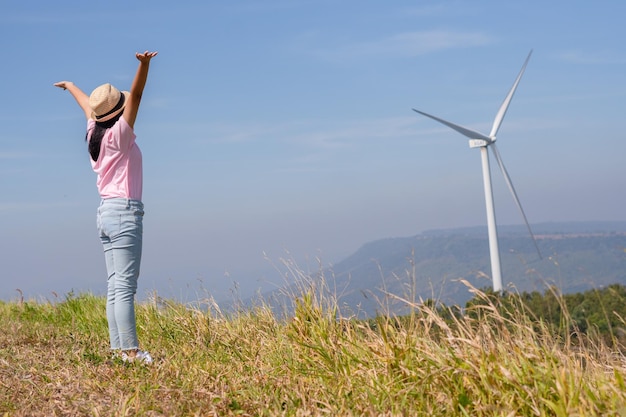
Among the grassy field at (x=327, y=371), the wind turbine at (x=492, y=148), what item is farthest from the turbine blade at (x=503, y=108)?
the grassy field at (x=327, y=371)

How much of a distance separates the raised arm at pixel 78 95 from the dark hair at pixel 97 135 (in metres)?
0.37

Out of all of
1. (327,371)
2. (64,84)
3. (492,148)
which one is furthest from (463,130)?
(327,371)

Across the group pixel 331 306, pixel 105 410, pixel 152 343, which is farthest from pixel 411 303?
pixel 152 343

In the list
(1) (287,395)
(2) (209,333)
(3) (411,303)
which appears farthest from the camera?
(2) (209,333)

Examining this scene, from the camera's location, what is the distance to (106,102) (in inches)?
260

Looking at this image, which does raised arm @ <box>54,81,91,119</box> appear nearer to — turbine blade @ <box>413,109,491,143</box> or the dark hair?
the dark hair

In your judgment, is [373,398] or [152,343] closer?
A: [373,398]

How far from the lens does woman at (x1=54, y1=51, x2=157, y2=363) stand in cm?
644

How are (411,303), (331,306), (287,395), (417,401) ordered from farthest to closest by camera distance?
(331,306) < (411,303) < (287,395) < (417,401)

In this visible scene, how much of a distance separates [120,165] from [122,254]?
791 mm

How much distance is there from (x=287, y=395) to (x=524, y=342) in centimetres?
157

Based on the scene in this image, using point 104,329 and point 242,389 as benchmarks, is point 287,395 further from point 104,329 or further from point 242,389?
point 104,329

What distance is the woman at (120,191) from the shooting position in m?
6.44

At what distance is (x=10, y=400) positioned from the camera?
5.40 m
